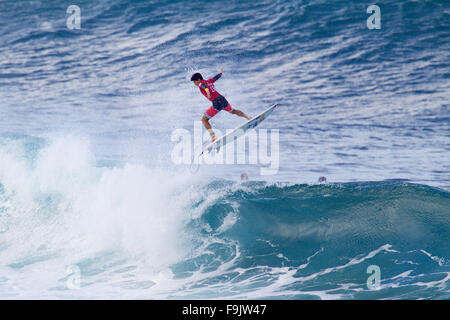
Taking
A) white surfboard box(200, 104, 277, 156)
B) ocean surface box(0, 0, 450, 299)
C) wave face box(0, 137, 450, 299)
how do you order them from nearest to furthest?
wave face box(0, 137, 450, 299), ocean surface box(0, 0, 450, 299), white surfboard box(200, 104, 277, 156)

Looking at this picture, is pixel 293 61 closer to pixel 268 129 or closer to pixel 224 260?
pixel 268 129

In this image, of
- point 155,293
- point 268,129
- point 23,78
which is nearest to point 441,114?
point 268,129

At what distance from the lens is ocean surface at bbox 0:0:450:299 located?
28.8 ft

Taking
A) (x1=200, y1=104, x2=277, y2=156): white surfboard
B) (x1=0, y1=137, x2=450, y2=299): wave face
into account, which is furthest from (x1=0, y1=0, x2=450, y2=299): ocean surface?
(x1=200, y1=104, x2=277, y2=156): white surfboard

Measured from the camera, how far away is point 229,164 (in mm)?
14055

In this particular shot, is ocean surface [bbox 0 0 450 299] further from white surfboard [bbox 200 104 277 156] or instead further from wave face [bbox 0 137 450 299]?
white surfboard [bbox 200 104 277 156]

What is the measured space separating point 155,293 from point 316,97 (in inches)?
474

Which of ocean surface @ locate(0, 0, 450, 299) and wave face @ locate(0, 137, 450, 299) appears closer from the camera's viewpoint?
wave face @ locate(0, 137, 450, 299)

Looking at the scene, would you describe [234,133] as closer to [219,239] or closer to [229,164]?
[219,239]

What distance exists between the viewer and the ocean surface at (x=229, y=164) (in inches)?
346

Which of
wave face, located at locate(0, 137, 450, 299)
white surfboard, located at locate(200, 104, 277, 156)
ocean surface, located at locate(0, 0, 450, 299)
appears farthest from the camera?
white surfboard, located at locate(200, 104, 277, 156)

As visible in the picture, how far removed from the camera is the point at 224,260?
29.8 ft

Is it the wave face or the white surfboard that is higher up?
the white surfboard

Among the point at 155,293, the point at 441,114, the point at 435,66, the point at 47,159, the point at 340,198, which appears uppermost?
the point at 435,66
